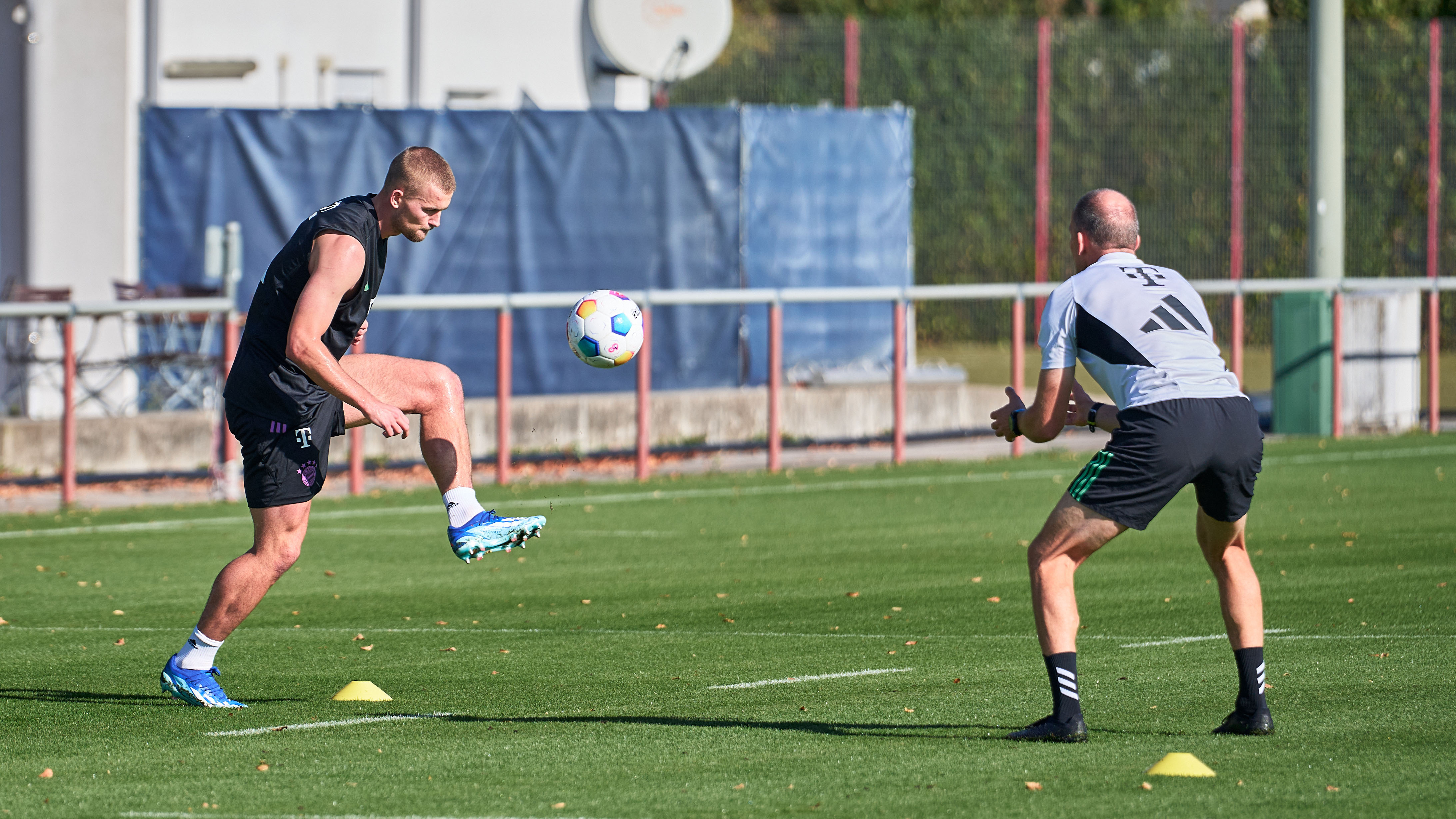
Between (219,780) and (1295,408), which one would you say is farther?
(1295,408)

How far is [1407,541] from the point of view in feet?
37.0

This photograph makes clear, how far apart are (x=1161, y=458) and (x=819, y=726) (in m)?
1.46

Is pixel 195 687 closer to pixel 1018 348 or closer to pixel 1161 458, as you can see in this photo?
pixel 1161 458

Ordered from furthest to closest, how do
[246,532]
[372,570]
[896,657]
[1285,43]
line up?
[1285,43], [246,532], [372,570], [896,657]

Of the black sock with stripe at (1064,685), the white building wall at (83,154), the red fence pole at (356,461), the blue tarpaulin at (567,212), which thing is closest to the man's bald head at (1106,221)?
the black sock with stripe at (1064,685)

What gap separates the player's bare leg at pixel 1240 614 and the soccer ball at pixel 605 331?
2944 mm

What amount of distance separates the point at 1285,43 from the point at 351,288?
18741 mm

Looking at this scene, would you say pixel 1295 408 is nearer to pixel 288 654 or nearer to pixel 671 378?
pixel 671 378

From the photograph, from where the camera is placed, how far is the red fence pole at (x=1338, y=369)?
57.0 feet

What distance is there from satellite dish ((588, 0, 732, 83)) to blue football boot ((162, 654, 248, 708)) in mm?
11660

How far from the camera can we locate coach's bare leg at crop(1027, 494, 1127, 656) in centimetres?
618

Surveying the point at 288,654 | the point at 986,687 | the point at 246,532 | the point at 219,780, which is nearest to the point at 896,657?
the point at 986,687

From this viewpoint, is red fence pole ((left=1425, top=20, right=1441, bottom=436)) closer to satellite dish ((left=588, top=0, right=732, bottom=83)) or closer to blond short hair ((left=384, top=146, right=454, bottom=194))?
satellite dish ((left=588, top=0, right=732, bottom=83))

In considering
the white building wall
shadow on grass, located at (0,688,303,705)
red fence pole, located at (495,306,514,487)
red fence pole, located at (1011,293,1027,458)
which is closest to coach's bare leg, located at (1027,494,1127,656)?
shadow on grass, located at (0,688,303,705)
